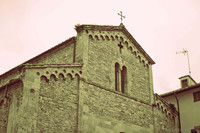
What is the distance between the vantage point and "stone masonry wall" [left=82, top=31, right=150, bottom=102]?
1795 cm

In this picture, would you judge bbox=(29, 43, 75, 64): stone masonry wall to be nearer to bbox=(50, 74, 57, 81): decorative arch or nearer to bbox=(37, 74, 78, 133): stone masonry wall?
bbox=(37, 74, 78, 133): stone masonry wall

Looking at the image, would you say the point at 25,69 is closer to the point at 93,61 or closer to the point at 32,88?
the point at 32,88

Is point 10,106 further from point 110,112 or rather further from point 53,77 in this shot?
point 110,112

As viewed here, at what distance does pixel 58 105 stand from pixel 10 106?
209cm

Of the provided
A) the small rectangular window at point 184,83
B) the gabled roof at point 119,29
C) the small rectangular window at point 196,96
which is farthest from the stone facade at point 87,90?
the small rectangular window at point 184,83

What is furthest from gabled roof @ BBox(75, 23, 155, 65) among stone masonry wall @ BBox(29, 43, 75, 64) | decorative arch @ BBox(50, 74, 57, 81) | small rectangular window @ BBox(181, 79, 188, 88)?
small rectangular window @ BBox(181, 79, 188, 88)

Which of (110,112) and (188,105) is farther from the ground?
(188,105)

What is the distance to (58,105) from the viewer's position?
15492 mm

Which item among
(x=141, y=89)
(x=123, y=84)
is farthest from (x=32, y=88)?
(x=141, y=89)

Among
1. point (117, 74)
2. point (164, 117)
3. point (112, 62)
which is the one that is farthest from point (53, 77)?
point (164, 117)

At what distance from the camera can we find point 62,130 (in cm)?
1519

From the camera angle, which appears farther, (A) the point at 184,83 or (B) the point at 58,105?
(A) the point at 184,83

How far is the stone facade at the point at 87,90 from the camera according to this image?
14.9 m

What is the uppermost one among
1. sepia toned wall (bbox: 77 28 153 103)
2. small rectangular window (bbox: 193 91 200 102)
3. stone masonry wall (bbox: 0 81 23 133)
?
sepia toned wall (bbox: 77 28 153 103)
